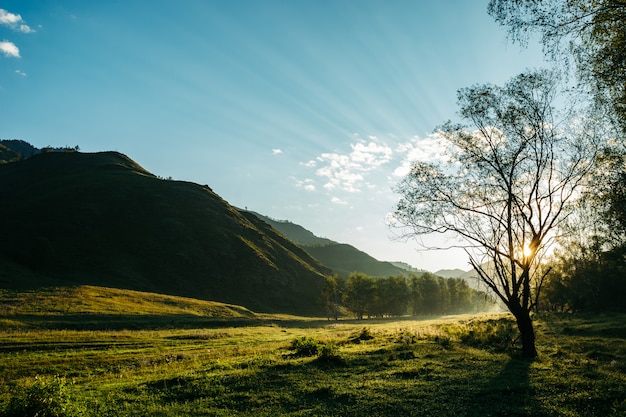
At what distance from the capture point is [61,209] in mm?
136000

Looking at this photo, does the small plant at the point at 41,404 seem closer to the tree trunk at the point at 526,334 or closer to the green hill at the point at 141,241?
the tree trunk at the point at 526,334

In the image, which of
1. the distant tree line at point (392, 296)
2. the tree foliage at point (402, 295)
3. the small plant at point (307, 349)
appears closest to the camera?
the small plant at point (307, 349)

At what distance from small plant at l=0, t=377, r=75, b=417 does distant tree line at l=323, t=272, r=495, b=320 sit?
121 metres

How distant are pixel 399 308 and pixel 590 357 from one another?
13959cm

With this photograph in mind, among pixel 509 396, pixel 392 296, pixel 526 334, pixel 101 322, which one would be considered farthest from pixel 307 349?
pixel 392 296

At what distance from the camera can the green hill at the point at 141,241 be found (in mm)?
108000

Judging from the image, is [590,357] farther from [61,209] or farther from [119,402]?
[61,209]

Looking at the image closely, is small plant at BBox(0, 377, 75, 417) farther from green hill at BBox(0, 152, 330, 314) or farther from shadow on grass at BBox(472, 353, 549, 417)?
green hill at BBox(0, 152, 330, 314)

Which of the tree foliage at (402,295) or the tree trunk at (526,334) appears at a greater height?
the tree trunk at (526,334)

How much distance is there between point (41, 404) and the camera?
1170 centimetres

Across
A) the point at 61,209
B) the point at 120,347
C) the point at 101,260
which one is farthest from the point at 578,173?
the point at 61,209

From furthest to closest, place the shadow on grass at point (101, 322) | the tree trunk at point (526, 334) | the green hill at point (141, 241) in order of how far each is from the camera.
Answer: the green hill at point (141, 241)
the shadow on grass at point (101, 322)
the tree trunk at point (526, 334)

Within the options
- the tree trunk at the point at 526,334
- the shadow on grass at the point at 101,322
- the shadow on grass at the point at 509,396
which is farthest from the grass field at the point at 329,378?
the shadow on grass at the point at 101,322

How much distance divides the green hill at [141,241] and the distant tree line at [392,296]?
53.6 ft
